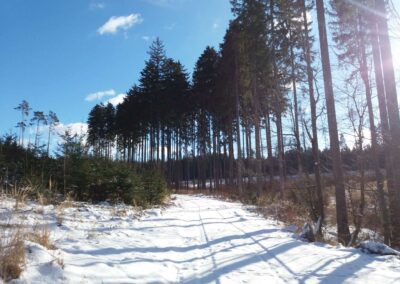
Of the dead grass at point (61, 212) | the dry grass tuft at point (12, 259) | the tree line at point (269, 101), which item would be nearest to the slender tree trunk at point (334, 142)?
the tree line at point (269, 101)

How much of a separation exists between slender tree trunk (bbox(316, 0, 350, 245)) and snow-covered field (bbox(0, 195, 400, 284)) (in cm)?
280

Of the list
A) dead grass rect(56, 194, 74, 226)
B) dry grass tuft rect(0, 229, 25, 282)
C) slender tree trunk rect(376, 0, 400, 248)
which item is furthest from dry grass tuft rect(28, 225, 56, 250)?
slender tree trunk rect(376, 0, 400, 248)

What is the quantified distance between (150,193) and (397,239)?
8602mm

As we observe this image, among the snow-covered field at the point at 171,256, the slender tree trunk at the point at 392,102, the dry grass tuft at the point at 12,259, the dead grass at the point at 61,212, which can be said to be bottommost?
the snow-covered field at the point at 171,256

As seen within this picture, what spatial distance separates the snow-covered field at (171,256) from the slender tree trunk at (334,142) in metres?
2.80

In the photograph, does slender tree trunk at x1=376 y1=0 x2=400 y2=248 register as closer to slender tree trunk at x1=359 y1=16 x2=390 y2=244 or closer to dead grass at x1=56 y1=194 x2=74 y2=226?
slender tree trunk at x1=359 y1=16 x2=390 y2=244

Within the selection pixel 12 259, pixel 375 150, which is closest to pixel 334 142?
pixel 375 150

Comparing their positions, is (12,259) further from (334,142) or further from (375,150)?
(375,150)

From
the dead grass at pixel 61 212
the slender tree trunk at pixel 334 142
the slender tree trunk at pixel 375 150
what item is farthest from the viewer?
the slender tree trunk at pixel 375 150

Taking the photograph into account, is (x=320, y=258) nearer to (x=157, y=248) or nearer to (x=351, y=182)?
(x=157, y=248)

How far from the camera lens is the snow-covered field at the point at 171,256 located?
14.5 feet

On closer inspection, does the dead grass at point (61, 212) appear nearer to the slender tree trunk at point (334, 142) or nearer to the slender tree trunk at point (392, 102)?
the slender tree trunk at point (334, 142)

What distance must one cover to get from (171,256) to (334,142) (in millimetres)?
7058

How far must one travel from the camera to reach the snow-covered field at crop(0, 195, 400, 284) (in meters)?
4.42
